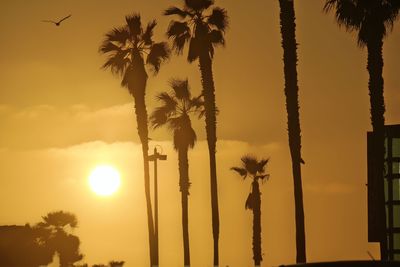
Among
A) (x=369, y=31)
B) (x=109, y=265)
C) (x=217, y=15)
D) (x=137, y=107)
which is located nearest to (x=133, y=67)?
(x=137, y=107)

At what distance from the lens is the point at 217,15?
185ft

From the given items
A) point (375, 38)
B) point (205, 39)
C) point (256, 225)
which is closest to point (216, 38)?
point (205, 39)

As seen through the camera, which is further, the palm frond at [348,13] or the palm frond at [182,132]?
the palm frond at [182,132]

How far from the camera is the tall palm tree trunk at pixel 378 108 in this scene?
130 ft

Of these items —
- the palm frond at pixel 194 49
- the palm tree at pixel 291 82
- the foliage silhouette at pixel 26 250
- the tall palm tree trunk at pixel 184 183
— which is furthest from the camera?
the foliage silhouette at pixel 26 250

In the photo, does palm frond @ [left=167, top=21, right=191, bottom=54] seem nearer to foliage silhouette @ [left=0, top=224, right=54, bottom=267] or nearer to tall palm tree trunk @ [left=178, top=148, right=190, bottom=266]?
tall palm tree trunk @ [left=178, top=148, right=190, bottom=266]

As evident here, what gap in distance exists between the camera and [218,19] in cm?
5641

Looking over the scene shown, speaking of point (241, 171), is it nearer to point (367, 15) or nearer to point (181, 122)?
point (181, 122)

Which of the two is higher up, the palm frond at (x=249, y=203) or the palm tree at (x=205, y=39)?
the palm tree at (x=205, y=39)

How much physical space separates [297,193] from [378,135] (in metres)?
4.02

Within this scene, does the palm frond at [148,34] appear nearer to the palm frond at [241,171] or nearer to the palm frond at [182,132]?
the palm frond at [182,132]

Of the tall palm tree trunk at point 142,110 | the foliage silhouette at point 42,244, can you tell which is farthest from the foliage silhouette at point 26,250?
the tall palm tree trunk at point 142,110

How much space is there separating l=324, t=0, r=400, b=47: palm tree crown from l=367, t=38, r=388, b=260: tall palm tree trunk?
61 centimetres

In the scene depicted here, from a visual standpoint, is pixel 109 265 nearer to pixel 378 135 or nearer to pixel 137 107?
pixel 137 107
